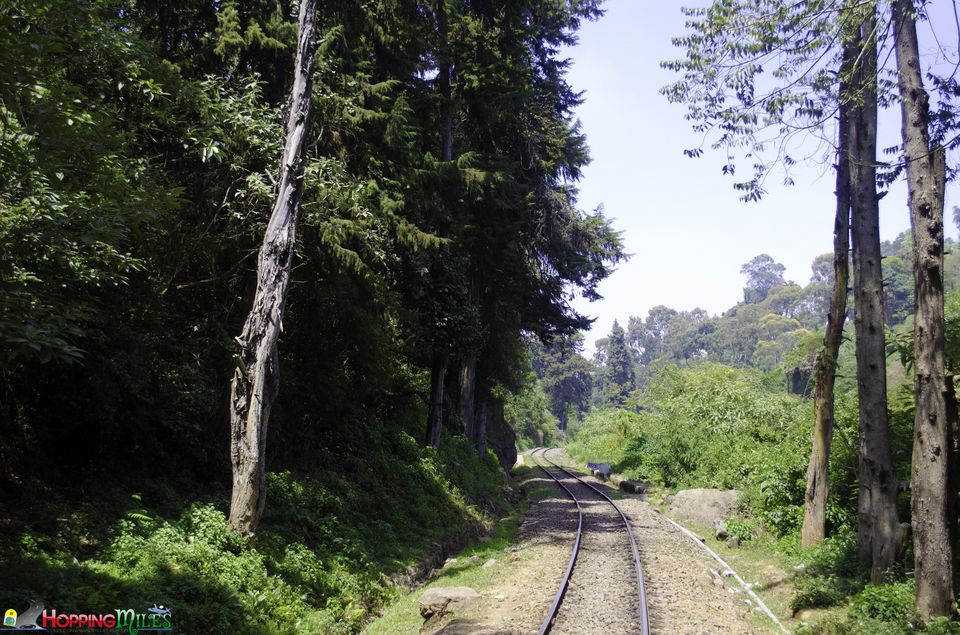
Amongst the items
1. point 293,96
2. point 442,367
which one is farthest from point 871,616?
point 442,367

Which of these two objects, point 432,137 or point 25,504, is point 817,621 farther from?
point 432,137

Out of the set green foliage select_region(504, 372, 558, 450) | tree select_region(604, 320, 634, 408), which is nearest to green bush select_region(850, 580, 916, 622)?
green foliage select_region(504, 372, 558, 450)

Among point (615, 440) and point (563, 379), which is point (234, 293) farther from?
point (563, 379)

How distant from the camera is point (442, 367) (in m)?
18.1

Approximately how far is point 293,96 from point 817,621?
10389 millimetres

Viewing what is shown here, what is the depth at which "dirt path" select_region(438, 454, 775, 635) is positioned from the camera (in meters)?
8.09

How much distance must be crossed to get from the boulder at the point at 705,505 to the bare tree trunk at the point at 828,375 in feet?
14.7

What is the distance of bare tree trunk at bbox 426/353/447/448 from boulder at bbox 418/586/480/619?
352 inches

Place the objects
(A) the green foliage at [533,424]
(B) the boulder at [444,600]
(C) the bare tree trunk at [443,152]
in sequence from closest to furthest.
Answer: (B) the boulder at [444,600] → (C) the bare tree trunk at [443,152] → (A) the green foliage at [533,424]

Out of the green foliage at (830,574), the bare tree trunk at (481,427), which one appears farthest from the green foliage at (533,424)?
the green foliage at (830,574)

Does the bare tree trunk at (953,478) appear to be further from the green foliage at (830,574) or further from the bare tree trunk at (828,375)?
the bare tree trunk at (828,375)

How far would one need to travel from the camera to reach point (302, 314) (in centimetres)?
1202

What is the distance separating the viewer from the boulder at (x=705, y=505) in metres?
16.4

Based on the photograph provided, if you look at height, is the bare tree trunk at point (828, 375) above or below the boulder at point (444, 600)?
above
